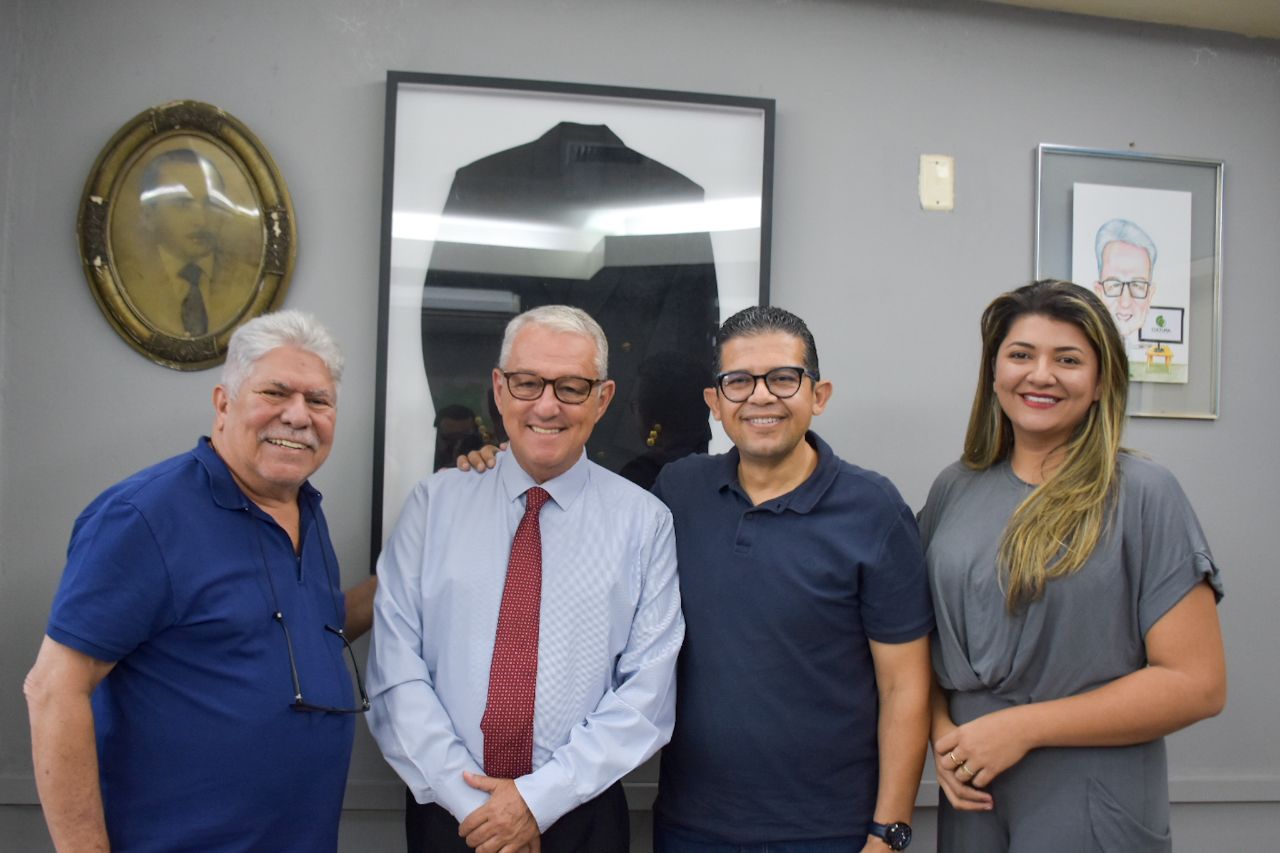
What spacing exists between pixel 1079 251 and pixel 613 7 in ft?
4.71

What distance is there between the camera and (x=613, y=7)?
89.3 inches

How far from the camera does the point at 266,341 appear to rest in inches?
60.9

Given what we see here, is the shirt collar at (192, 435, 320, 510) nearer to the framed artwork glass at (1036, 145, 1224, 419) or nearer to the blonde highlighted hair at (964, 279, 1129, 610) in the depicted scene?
the blonde highlighted hair at (964, 279, 1129, 610)

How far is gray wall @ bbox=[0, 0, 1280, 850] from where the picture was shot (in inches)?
82.4

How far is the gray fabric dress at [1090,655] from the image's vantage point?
1.52m

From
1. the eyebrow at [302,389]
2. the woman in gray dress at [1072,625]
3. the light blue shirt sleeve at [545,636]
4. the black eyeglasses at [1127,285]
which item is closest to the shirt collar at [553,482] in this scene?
the light blue shirt sleeve at [545,636]

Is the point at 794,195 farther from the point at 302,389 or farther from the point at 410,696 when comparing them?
the point at 410,696

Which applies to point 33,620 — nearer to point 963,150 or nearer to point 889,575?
point 889,575

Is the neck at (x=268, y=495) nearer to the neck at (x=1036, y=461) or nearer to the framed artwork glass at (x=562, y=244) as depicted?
the framed artwork glass at (x=562, y=244)

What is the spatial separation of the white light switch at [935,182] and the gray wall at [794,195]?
31 millimetres

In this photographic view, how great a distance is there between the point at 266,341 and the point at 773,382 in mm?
941

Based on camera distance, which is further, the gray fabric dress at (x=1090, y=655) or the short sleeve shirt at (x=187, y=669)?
the gray fabric dress at (x=1090, y=655)

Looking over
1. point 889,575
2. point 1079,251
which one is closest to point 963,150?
point 1079,251

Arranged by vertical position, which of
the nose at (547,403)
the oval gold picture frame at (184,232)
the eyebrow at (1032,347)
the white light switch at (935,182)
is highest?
the white light switch at (935,182)
